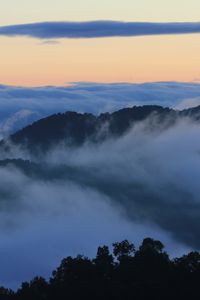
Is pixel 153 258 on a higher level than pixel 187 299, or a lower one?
higher

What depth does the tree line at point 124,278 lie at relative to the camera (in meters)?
70.9

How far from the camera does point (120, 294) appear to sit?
7081 centimetres

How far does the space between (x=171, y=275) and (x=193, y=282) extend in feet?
7.43

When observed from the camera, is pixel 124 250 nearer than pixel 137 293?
No

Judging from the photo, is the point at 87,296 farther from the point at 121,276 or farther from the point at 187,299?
the point at 187,299

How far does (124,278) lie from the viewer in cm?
7338

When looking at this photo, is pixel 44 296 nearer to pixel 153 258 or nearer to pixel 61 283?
pixel 61 283

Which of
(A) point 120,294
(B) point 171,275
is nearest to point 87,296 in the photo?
(A) point 120,294

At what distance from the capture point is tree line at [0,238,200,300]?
70.9 m

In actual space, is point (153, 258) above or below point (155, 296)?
above

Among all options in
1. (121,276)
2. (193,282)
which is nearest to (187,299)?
(193,282)

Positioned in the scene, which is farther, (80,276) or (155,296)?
(80,276)

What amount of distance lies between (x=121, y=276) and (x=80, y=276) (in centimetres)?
398

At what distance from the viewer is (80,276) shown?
75250 mm
